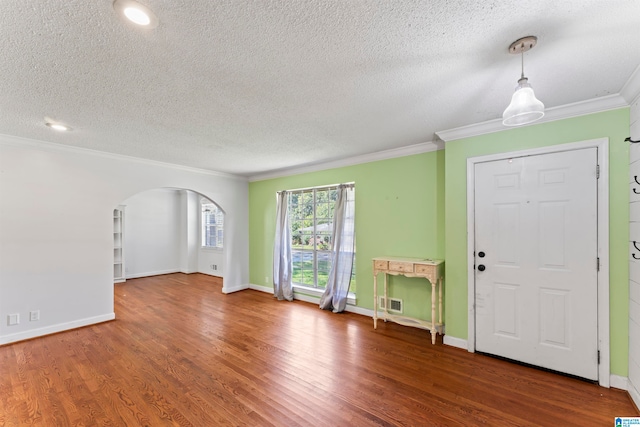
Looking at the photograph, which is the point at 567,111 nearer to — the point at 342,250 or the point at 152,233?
the point at 342,250

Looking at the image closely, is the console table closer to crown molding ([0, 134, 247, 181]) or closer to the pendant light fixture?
the pendant light fixture

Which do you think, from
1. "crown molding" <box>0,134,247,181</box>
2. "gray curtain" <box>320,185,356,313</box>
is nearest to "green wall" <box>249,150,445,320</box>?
"gray curtain" <box>320,185,356,313</box>

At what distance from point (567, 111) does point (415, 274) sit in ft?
7.13

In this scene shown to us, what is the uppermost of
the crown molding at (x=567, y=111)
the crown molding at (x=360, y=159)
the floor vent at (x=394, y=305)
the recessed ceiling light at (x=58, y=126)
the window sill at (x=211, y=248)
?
the recessed ceiling light at (x=58, y=126)

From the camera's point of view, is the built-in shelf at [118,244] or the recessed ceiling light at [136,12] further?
the built-in shelf at [118,244]

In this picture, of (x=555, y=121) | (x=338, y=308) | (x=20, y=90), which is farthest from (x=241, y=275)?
(x=555, y=121)

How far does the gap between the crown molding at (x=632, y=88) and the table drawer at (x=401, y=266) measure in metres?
2.37

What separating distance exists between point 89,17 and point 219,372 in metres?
2.79

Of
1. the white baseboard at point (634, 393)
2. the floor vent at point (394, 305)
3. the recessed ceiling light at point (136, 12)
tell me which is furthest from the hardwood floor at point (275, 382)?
the recessed ceiling light at point (136, 12)

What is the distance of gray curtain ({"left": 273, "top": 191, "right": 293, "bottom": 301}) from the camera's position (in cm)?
510

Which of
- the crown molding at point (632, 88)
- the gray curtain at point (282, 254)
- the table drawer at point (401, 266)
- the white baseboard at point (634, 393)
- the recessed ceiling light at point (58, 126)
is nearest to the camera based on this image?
the crown molding at point (632, 88)

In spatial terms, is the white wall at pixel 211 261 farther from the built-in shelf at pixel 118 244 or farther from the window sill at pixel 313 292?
the window sill at pixel 313 292

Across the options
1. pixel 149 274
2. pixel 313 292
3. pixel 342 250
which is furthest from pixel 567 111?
pixel 149 274

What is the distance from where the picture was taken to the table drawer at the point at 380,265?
358cm
